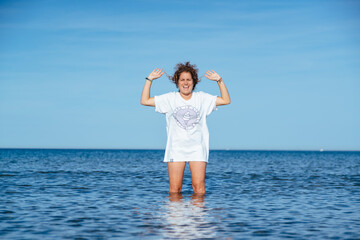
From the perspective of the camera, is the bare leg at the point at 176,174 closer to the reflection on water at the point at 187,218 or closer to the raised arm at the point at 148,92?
the reflection on water at the point at 187,218

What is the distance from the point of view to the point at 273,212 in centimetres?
871

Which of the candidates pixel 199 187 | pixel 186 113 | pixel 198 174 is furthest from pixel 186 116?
pixel 199 187

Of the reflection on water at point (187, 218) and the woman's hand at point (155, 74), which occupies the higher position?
the woman's hand at point (155, 74)

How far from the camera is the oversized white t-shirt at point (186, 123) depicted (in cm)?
865

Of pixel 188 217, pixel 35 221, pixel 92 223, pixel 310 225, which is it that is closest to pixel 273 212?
pixel 310 225

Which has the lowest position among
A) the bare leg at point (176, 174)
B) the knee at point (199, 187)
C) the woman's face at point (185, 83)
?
the knee at point (199, 187)

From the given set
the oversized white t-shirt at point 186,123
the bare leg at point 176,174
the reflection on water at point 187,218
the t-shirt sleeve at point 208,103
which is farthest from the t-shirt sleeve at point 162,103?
the reflection on water at point 187,218

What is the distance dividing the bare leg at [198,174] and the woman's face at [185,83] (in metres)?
1.42

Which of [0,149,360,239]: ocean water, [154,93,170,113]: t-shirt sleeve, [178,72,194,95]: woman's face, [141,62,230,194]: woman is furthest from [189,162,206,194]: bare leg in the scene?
[178,72,194,95]: woman's face

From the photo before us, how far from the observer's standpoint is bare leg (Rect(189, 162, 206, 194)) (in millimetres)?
8852

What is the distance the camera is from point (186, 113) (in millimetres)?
8602

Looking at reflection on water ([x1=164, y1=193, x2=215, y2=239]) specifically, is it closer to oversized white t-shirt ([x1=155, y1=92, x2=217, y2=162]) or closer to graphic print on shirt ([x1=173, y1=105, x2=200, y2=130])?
oversized white t-shirt ([x1=155, y1=92, x2=217, y2=162])

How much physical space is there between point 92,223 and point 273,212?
3476mm

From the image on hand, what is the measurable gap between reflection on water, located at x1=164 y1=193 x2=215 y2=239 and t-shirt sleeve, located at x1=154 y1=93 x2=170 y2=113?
191cm
